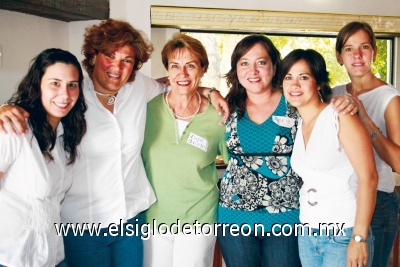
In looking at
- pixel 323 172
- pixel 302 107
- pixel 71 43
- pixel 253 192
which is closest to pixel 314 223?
pixel 323 172

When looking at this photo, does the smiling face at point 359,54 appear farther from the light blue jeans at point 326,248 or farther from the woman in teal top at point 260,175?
the light blue jeans at point 326,248

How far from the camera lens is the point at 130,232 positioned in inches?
82.6

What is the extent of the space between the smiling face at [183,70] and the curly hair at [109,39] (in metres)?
0.17

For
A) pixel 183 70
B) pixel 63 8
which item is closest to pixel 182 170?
pixel 183 70

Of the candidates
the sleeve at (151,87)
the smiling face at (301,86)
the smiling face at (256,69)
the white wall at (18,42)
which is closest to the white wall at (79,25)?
the white wall at (18,42)

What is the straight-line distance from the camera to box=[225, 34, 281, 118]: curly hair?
212cm

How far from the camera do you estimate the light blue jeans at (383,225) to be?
6.38 ft

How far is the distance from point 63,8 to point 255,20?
78.6 inches

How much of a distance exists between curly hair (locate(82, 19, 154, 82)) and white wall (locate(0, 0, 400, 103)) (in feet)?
4.35

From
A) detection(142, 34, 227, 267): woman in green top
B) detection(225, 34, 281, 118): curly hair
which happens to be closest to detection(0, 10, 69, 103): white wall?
detection(142, 34, 227, 267): woman in green top

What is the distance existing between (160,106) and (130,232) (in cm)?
63

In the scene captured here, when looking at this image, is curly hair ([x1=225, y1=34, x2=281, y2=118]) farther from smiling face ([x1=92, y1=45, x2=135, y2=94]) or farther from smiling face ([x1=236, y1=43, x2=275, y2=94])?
smiling face ([x1=92, y1=45, x2=135, y2=94])

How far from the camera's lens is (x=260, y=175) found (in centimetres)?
204

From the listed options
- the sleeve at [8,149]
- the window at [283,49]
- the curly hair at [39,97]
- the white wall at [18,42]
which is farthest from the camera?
the window at [283,49]
